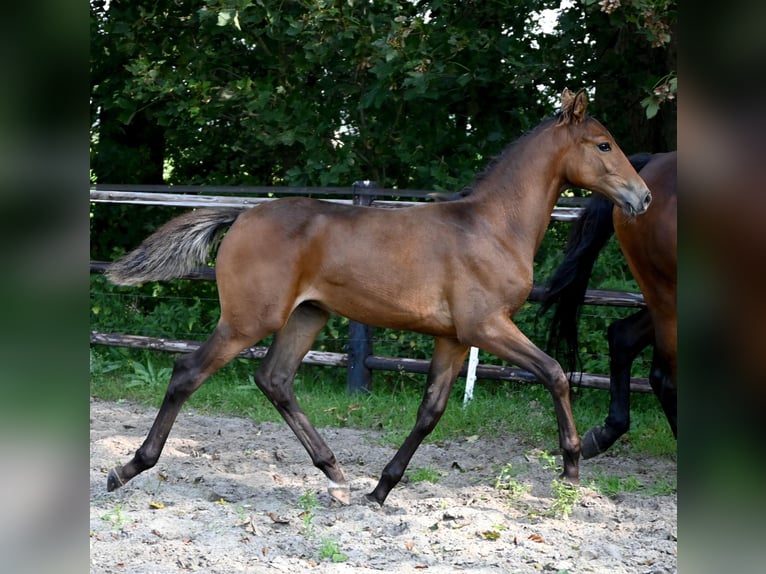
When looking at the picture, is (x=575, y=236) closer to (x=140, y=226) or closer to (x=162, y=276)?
(x=162, y=276)

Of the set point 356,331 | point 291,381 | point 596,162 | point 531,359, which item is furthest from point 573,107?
point 356,331

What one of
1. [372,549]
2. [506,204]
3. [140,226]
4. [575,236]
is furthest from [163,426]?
[140,226]

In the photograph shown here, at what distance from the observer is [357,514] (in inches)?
169

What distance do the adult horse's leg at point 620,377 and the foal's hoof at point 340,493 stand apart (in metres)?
1.66

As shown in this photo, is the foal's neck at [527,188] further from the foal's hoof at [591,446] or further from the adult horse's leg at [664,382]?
the foal's hoof at [591,446]

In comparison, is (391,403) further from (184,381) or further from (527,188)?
(527,188)

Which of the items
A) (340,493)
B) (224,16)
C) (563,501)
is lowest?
(340,493)

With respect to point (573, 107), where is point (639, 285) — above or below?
below

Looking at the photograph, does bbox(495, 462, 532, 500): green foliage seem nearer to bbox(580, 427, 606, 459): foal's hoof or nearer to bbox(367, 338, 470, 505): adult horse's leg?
bbox(367, 338, 470, 505): adult horse's leg

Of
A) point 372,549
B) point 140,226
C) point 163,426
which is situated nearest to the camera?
point 372,549

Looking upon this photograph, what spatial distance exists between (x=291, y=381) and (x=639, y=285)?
212 cm

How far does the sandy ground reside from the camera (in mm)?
3527
